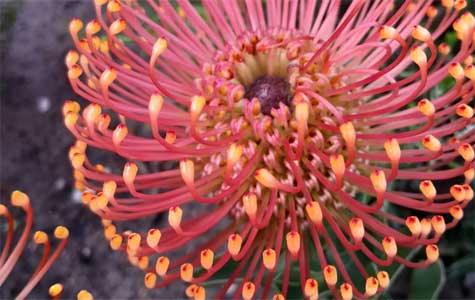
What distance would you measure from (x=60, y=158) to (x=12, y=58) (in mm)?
329

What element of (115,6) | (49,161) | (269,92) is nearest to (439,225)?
(269,92)

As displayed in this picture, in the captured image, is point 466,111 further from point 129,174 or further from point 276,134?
point 129,174

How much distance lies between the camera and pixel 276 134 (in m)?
0.87

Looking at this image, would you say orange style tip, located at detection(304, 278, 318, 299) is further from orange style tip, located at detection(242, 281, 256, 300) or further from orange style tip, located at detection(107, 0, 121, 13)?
orange style tip, located at detection(107, 0, 121, 13)

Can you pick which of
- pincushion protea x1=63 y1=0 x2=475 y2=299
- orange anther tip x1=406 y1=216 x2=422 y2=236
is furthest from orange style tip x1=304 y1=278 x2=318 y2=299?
orange anther tip x1=406 y1=216 x2=422 y2=236

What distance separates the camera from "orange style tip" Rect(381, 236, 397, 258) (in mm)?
770

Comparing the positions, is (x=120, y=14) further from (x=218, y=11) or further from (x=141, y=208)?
(x=141, y=208)

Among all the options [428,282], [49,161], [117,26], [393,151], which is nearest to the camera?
[393,151]

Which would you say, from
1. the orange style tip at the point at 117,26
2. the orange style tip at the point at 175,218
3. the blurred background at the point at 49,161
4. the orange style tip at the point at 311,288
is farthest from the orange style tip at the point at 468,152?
the blurred background at the point at 49,161

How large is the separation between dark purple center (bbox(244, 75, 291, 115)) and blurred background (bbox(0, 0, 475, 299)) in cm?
61

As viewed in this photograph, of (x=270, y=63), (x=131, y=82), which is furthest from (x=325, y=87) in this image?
(x=131, y=82)

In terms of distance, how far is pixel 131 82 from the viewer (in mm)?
932

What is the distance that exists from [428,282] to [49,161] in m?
1.02

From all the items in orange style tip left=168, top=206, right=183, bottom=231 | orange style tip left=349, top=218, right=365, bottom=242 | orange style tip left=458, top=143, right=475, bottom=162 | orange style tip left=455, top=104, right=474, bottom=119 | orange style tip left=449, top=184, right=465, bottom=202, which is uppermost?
orange style tip left=455, top=104, right=474, bottom=119
